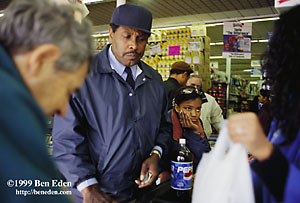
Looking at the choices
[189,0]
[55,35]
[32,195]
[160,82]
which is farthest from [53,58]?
[189,0]

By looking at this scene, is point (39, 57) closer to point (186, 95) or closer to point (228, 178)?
point (228, 178)

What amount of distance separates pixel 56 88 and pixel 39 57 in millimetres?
100

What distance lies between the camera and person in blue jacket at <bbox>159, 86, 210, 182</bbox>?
2.28 meters

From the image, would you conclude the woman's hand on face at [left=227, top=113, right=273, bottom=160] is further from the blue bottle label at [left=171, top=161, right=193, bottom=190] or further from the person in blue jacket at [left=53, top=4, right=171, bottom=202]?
the person in blue jacket at [left=53, top=4, right=171, bottom=202]

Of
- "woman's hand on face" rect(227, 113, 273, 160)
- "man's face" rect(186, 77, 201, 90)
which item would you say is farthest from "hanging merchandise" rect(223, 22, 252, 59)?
"woman's hand on face" rect(227, 113, 273, 160)

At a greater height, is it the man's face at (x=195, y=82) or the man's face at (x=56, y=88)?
the man's face at (x=56, y=88)

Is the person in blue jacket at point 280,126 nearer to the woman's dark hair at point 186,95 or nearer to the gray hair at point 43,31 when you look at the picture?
the gray hair at point 43,31

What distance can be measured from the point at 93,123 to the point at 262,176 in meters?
1.07

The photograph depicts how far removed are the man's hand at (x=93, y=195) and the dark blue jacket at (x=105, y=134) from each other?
7 cm

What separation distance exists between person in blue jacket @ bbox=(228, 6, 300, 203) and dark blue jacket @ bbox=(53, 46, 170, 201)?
2.94 feet

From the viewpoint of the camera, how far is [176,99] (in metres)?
2.56

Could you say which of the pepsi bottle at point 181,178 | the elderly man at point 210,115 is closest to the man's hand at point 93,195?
the pepsi bottle at point 181,178

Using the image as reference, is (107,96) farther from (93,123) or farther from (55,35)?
(55,35)

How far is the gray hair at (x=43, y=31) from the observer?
28.3 inches
